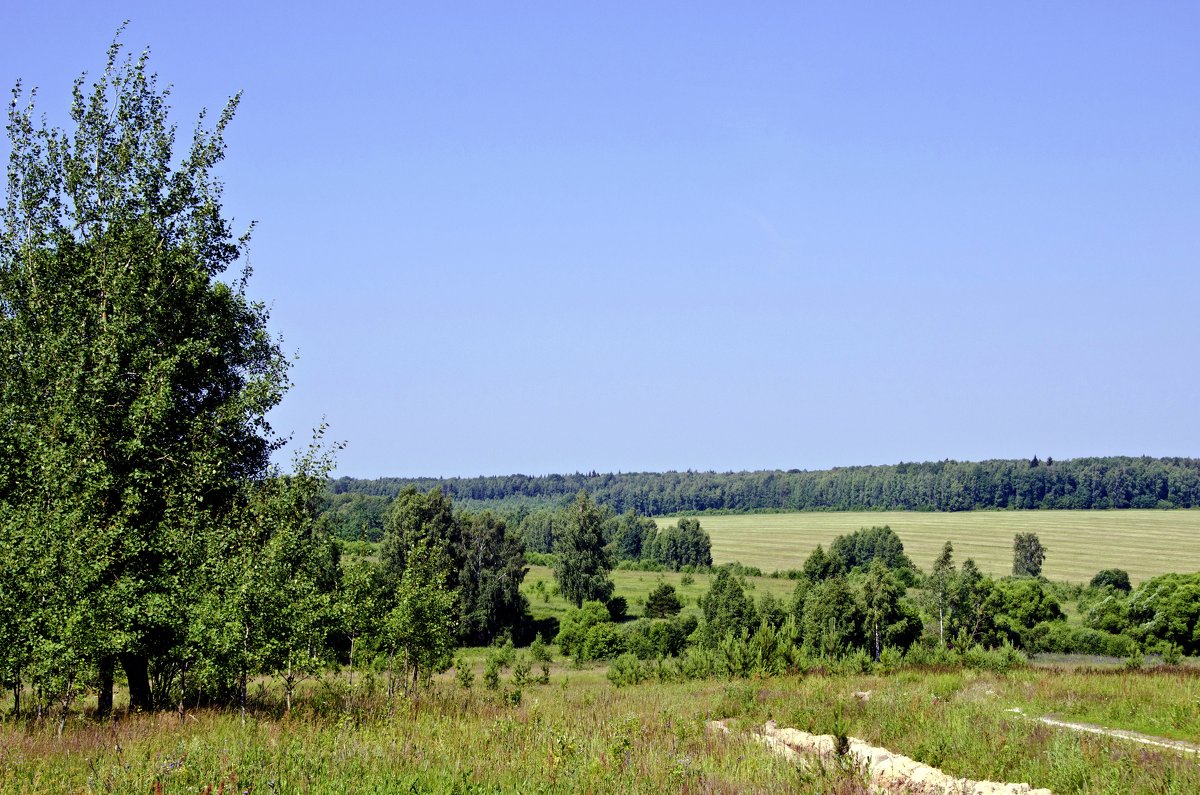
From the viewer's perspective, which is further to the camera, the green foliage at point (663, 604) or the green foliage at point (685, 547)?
the green foliage at point (685, 547)

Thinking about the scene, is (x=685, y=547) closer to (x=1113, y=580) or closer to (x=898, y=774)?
(x=1113, y=580)

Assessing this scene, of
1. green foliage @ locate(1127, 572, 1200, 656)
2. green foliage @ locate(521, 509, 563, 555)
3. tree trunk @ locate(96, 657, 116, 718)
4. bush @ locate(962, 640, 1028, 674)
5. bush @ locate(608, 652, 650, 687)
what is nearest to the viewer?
tree trunk @ locate(96, 657, 116, 718)

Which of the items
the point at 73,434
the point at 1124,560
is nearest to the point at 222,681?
the point at 73,434

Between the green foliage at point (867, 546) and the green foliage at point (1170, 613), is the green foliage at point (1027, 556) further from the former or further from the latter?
the green foliage at point (1170, 613)

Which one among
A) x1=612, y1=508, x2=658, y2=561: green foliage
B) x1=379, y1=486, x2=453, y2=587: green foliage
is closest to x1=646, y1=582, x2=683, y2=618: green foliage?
x1=379, y1=486, x2=453, y2=587: green foliage

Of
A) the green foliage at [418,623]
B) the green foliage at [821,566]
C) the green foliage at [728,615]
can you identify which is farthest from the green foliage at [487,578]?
the green foliage at [418,623]

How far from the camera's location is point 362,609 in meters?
21.0

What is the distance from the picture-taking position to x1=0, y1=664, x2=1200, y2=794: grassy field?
8258mm

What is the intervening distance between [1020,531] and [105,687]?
152235 millimetres

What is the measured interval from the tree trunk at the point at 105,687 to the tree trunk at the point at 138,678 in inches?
33.1

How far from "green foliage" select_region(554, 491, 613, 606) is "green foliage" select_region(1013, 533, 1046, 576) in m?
56.3

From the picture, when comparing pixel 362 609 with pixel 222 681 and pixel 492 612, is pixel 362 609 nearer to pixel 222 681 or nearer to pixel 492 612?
pixel 222 681

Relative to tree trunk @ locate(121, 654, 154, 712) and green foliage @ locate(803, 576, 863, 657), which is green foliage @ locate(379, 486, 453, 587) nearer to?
green foliage @ locate(803, 576, 863, 657)

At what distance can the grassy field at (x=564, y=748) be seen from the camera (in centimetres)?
826
